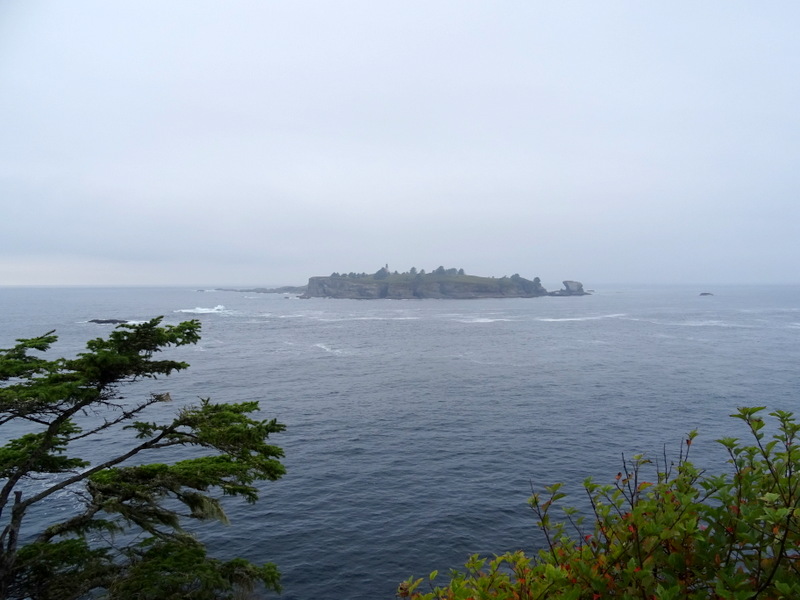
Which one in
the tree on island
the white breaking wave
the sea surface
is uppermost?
the tree on island

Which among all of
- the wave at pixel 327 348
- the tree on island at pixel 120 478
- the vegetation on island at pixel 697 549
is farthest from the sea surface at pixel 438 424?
the vegetation on island at pixel 697 549

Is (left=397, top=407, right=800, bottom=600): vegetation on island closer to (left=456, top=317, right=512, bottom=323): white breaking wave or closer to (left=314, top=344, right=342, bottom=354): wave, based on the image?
(left=314, top=344, right=342, bottom=354): wave

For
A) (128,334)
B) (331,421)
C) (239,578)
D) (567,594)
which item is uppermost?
(128,334)

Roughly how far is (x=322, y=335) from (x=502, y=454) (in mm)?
74860

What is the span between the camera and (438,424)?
43000 millimetres

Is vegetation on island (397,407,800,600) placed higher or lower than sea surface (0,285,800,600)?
higher

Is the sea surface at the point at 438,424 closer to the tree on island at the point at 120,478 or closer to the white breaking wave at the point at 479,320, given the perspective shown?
the tree on island at the point at 120,478

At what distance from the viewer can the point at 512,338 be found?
98.3 meters

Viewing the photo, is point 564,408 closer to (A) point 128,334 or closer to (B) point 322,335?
(A) point 128,334

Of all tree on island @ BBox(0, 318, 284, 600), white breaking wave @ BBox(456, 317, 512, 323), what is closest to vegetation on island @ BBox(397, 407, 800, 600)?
tree on island @ BBox(0, 318, 284, 600)

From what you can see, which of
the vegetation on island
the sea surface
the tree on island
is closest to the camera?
the vegetation on island

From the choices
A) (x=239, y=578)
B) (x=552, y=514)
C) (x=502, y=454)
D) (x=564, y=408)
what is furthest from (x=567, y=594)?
(x=564, y=408)

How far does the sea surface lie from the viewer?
24250mm

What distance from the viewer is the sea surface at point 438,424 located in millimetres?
24250
